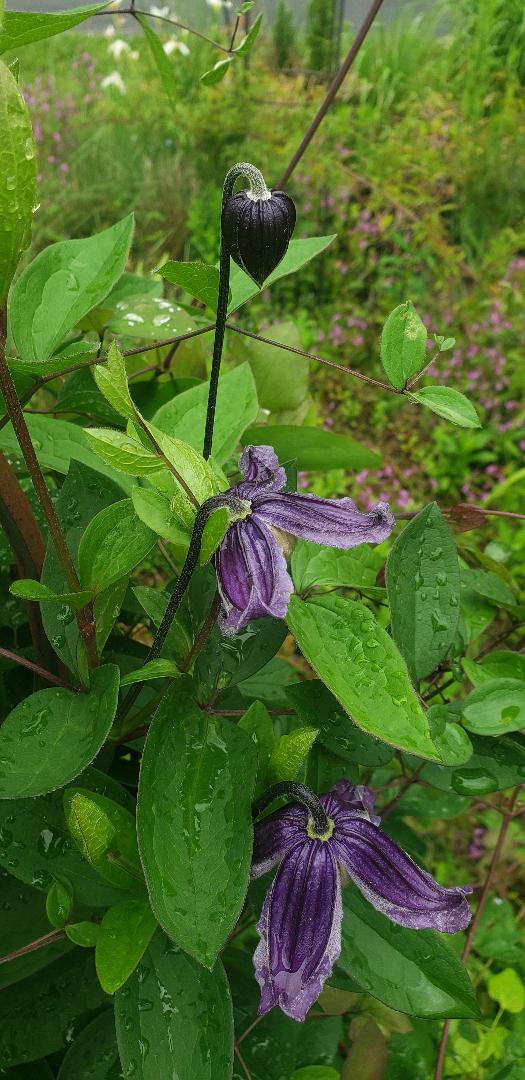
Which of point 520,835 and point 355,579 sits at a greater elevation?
point 355,579

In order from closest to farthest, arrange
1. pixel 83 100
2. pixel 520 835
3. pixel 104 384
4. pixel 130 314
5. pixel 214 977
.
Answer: pixel 104 384
pixel 214 977
pixel 130 314
pixel 520 835
pixel 83 100

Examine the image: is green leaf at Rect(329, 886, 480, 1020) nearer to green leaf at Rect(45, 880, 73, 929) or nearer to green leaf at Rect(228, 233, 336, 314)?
green leaf at Rect(45, 880, 73, 929)

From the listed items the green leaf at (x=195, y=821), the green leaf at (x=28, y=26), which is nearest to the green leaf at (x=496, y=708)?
the green leaf at (x=195, y=821)

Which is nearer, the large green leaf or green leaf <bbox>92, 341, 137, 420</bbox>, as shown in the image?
green leaf <bbox>92, 341, 137, 420</bbox>

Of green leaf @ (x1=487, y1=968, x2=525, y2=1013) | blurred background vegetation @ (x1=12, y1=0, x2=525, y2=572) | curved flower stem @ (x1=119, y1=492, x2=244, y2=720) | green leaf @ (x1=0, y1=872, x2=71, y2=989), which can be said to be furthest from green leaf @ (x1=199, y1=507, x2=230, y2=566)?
blurred background vegetation @ (x1=12, y1=0, x2=525, y2=572)

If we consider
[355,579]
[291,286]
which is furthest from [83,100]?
[355,579]

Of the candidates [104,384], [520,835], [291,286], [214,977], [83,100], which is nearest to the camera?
[104,384]

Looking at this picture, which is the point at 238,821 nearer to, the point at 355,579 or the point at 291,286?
the point at 355,579
